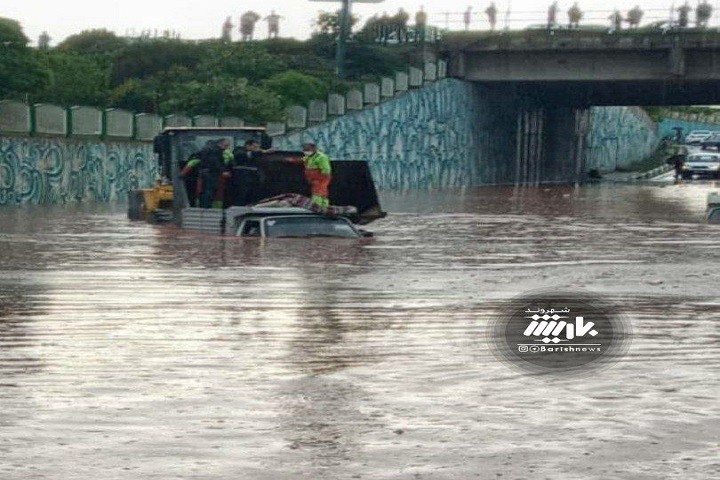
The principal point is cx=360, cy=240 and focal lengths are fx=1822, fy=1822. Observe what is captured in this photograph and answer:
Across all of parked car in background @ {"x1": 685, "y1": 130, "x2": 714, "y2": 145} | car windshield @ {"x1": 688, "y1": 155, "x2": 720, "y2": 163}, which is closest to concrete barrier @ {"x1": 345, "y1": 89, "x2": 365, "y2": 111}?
car windshield @ {"x1": 688, "y1": 155, "x2": 720, "y2": 163}

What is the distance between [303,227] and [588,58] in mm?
51233

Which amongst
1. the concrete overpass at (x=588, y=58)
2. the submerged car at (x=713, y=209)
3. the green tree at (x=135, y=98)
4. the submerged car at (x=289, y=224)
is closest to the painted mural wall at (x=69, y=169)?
the submerged car at (x=713, y=209)

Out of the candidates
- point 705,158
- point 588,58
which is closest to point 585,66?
point 588,58

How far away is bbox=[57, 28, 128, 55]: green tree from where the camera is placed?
3767 inches

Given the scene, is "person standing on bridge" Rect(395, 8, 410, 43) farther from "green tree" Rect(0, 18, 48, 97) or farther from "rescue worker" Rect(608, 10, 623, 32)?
"green tree" Rect(0, 18, 48, 97)

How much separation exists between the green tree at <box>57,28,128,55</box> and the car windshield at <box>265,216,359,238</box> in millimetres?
65980

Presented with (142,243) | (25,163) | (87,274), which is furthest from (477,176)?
(87,274)

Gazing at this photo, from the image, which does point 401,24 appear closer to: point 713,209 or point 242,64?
point 242,64

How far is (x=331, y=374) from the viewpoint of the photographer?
37.9 feet

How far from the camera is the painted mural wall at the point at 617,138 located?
111m

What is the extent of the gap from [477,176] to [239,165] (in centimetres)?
5594

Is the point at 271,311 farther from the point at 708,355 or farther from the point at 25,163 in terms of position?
the point at 25,163

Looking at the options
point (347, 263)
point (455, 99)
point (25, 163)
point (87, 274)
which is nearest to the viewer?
point (87, 274)

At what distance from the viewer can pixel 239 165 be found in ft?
105
